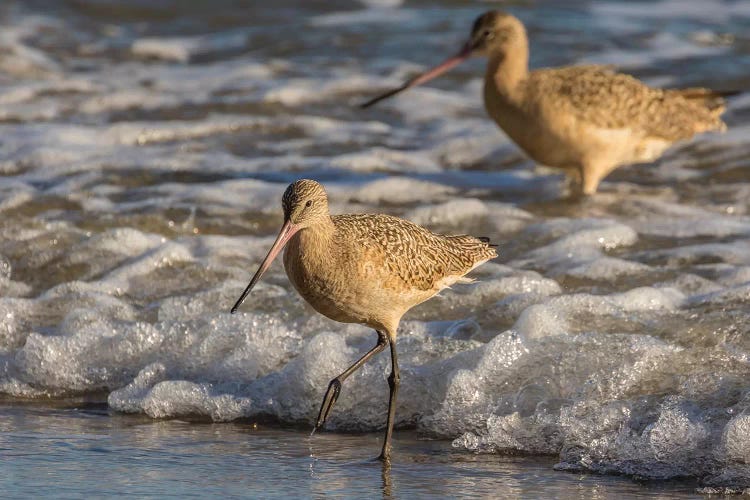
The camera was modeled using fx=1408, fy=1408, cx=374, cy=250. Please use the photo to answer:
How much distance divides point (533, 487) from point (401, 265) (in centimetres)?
109

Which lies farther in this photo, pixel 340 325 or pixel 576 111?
pixel 576 111

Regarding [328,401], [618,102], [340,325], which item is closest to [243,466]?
[328,401]

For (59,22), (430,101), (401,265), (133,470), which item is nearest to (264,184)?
(430,101)

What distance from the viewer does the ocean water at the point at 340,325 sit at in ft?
16.0

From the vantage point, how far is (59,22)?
1441 cm

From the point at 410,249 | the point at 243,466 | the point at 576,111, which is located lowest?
the point at 243,466

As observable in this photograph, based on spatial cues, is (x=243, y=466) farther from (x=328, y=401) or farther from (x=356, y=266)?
(x=356, y=266)

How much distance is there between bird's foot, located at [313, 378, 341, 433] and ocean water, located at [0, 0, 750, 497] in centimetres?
11

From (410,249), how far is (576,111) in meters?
3.37

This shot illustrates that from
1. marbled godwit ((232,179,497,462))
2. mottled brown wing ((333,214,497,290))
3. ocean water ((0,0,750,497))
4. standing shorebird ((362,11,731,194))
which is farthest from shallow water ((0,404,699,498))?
standing shorebird ((362,11,731,194))

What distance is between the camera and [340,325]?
624 cm

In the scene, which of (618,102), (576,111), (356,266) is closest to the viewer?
(356,266)

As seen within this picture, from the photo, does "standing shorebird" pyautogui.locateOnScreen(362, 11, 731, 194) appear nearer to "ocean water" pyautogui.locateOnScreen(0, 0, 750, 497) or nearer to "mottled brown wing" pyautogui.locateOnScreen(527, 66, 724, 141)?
"mottled brown wing" pyautogui.locateOnScreen(527, 66, 724, 141)

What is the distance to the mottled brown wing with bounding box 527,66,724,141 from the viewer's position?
8.57 metres
